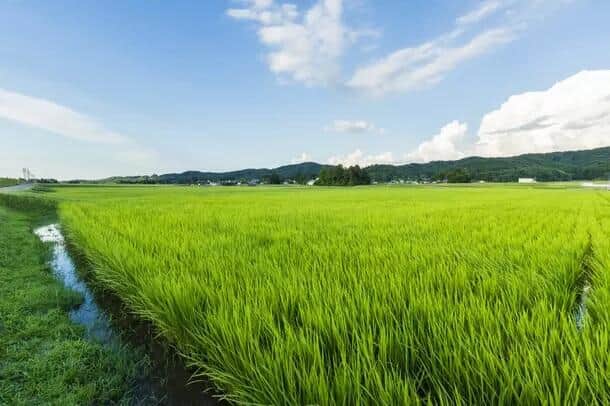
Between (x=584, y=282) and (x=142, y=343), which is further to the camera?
(x=584, y=282)

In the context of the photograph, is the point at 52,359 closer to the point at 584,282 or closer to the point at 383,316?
the point at 383,316

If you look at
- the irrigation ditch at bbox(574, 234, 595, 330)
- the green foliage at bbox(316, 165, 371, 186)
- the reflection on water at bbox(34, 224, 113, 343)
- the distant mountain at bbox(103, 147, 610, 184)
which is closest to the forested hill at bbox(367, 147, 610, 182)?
the distant mountain at bbox(103, 147, 610, 184)

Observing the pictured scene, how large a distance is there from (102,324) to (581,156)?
236388 mm

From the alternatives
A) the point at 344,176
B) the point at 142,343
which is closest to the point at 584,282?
the point at 142,343

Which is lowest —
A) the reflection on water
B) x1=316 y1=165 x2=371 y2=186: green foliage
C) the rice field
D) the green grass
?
the reflection on water

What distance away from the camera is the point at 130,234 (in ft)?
16.8

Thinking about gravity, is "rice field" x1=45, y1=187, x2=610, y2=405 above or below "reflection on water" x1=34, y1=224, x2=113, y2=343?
above

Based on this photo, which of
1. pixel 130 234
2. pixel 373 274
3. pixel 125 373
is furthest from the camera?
pixel 130 234

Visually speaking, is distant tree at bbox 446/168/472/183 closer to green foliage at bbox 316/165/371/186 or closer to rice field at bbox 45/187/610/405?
green foliage at bbox 316/165/371/186

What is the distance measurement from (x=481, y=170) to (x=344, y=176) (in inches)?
2991

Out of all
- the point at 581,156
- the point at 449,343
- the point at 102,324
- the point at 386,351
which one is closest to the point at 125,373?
the point at 102,324

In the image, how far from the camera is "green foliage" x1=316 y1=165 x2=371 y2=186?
246ft

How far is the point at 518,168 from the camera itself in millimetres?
118562

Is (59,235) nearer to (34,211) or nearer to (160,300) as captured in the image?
(160,300)
